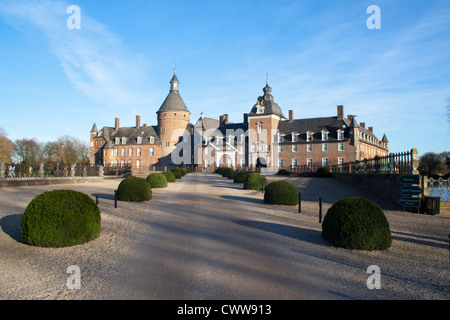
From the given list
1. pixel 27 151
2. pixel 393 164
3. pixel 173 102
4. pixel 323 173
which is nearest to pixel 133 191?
pixel 393 164

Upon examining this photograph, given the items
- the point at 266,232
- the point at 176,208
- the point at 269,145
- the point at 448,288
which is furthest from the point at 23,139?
the point at 448,288

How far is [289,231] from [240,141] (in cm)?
5144

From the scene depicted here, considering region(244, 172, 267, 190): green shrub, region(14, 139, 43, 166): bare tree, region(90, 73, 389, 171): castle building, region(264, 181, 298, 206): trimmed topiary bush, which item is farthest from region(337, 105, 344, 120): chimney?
region(14, 139, 43, 166): bare tree

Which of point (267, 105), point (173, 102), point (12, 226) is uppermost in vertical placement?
point (173, 102)

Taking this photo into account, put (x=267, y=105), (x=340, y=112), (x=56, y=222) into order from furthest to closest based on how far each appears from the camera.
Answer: (x=267, y=105)
(x=340, y=112)
(x=56, y=222)

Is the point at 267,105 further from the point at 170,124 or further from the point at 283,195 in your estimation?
the point at 283,195

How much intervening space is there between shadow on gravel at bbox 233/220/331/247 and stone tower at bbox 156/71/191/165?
58036 mm

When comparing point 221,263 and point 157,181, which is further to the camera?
point 157,181

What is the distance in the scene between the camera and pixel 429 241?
7.71 metres

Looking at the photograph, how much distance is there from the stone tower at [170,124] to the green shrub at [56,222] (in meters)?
59.7

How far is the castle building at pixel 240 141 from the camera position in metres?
50.8

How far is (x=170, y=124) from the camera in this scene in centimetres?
6612

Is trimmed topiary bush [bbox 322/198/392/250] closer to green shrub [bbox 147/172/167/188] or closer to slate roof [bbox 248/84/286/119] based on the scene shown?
green shrub [bbox 147/172/167/188]
